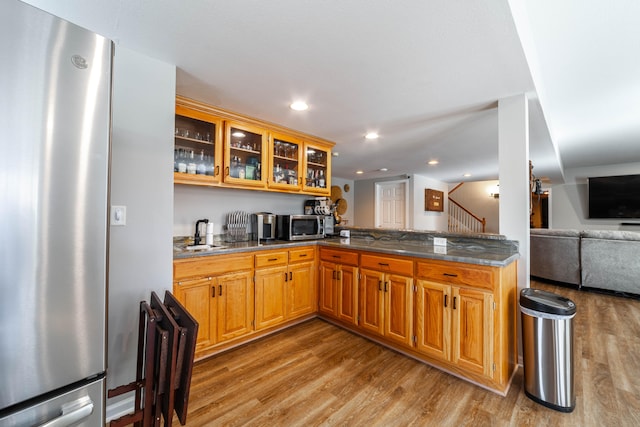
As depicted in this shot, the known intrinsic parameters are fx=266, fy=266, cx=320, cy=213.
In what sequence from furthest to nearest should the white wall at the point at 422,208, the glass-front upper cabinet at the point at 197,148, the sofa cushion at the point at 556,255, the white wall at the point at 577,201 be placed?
the white wall at the point at 422,208 < the white wall at the point at 577,201 < the sofa cushion at the point at 556,255 < the glass-front upper cabinet at the point at 197,148

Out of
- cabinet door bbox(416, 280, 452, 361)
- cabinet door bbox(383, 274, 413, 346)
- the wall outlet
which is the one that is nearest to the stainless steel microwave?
cabinet door bbox(383, 274, 413, 346)

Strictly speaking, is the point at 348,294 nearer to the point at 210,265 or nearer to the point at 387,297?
the point at 387,297

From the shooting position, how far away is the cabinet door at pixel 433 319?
2060 millimetres

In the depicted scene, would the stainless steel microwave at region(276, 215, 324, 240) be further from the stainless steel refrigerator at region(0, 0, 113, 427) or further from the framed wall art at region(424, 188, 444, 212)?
the framed wall art at region(424, 188, 444, 212)

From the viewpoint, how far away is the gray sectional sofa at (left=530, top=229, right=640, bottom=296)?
3967 millimetres

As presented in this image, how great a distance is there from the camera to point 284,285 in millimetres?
2764

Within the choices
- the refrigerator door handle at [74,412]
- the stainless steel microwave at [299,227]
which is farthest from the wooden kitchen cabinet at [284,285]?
the refrigerator door handle at [74,412]

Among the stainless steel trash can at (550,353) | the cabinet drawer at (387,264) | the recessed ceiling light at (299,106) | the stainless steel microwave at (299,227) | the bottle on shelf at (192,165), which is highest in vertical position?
the recessed ceiling light at (299,106)

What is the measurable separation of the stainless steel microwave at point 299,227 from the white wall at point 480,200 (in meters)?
6.96

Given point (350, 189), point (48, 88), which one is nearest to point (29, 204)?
point (48, 88)

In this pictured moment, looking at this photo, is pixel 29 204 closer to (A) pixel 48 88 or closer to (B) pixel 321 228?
(A) pixel 48 88

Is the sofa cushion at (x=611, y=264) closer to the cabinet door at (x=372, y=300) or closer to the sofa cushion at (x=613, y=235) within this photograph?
the sofa cushion at (x=613, y=235)

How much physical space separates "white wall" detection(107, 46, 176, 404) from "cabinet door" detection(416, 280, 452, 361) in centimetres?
195

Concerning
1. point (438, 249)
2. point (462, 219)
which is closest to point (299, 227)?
point (438, 249)
